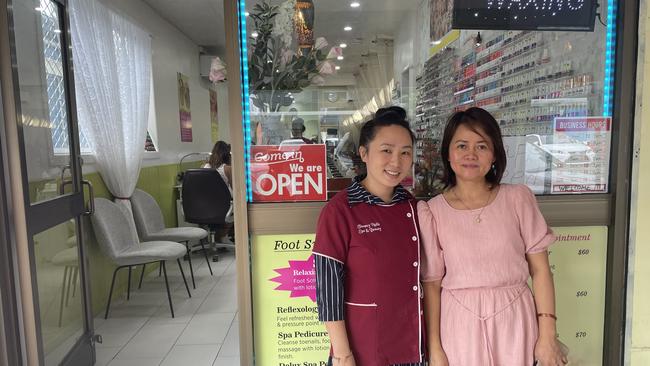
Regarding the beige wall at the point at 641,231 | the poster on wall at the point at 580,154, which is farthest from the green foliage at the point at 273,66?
the beige wall at the point at 641,231

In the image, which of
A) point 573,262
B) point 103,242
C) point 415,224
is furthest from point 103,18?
point 573,262

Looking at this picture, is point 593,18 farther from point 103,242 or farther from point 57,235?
point 103,242

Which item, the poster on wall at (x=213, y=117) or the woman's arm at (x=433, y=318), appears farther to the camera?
the poster on wall at (x=213, y=117)

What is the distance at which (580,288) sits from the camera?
1894mm

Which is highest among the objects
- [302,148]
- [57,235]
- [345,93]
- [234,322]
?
[345,93]

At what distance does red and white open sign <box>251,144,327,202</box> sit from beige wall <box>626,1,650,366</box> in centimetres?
130

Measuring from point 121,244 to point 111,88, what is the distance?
1220mm

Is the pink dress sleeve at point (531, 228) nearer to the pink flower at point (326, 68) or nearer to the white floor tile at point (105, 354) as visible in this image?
the pink flower at point (326, 68)

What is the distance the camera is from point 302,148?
5.77ft

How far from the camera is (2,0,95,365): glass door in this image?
185 centimetres

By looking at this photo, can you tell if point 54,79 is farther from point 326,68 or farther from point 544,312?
point 544,312

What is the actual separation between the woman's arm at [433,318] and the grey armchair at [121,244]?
7.41ft

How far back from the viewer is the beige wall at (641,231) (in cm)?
175

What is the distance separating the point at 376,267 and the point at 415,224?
17 cm
